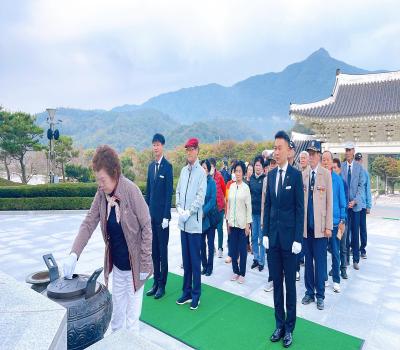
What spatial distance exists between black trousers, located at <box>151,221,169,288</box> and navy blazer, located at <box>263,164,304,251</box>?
155 centimetres

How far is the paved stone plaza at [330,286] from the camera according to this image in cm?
352

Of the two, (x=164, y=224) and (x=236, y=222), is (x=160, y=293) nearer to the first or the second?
(x=164, y=224)

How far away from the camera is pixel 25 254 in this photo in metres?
6.64

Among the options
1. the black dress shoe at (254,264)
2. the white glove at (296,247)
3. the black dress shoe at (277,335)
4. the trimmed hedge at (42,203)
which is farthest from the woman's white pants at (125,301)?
the trimmed hedge at (42,203)

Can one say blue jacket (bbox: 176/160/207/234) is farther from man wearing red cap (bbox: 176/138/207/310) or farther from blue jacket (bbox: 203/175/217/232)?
blue jacket (bbox: 203/175/217/232)

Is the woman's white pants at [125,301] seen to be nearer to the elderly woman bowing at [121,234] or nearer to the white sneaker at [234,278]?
the elderly woman bowing at [121,234]

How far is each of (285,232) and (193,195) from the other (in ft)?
4.42

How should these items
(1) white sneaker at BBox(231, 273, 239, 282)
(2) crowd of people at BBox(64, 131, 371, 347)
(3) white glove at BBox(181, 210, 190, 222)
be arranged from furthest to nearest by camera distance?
1. (1) white sneaker at BBox(231, 273, 239, 282)
2. (3) white glove at BBox(181, 210, 190, 222)
3. (2) crowd of people at BBox(64, 131, 371, 347)

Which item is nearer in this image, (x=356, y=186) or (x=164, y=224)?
(x=164, y=224)

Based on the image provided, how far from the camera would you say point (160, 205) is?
4.16 m

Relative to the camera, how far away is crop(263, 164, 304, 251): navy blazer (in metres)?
3.13

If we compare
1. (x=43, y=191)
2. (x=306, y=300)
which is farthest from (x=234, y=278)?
(x=43, y=191)

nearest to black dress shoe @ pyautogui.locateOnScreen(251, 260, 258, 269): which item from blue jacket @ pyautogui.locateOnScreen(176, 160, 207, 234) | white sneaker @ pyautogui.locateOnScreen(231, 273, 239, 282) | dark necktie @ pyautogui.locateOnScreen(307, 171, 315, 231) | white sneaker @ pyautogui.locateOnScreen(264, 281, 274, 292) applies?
white sneaker @ pyautogui.locateOnScreen(231, 273, 239, 282)

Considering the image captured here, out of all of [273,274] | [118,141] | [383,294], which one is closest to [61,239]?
[273,274]
